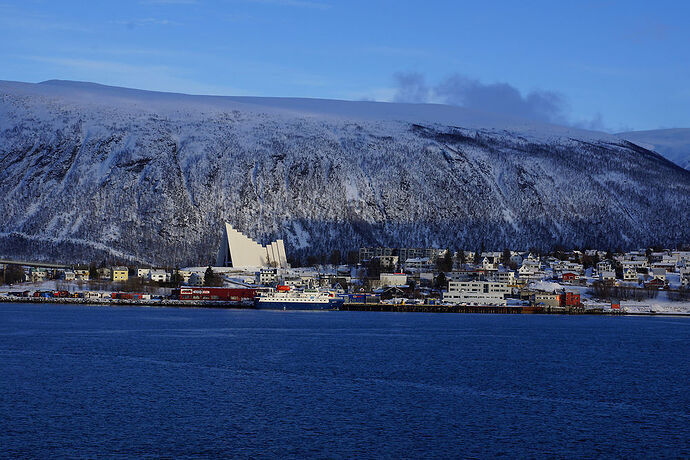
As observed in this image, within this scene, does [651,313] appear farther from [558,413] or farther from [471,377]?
[558,413]

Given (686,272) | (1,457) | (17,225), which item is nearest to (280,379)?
(1,457)

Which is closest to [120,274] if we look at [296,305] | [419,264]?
[296,305]

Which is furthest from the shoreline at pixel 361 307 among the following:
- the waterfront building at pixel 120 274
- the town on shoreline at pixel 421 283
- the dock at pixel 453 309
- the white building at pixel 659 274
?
the white building at pixel 659 274

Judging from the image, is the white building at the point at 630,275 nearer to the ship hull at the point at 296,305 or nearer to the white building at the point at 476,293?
the white building at the point at 476,293

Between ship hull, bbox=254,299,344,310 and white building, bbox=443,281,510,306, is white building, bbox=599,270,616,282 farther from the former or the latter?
ship hull, bbox=254,299,344,310

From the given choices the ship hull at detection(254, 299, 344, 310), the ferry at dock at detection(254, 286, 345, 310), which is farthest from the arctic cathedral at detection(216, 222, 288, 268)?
the ship hull at detection(254, 299, 344, 310)

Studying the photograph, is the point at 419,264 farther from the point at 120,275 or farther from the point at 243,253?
the point at 120,275

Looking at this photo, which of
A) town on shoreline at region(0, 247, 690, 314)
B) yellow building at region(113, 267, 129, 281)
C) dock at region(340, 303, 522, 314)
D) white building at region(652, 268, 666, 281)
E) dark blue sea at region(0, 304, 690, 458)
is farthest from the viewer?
yellow building at region(113, 267, 129, 281)
